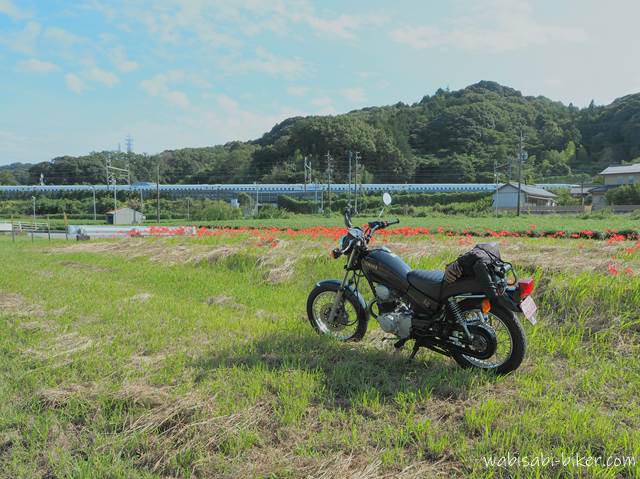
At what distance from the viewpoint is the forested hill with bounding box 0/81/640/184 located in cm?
9150

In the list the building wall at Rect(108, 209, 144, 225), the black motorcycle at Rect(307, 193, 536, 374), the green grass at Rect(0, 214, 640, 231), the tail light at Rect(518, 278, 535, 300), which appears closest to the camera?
the tail light at Rect(518, 278, 535, 300)

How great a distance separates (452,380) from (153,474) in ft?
7.33

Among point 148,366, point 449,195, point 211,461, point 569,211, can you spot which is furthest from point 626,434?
point 449,195

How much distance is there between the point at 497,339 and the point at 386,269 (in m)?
1.12

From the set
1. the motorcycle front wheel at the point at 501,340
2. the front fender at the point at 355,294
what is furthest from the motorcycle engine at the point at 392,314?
the motorcycle front wheel at the point at 501,340

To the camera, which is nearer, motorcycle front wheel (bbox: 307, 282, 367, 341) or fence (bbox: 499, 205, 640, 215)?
motorcycle front wheel (bbox: 307, 282, 367, 341)

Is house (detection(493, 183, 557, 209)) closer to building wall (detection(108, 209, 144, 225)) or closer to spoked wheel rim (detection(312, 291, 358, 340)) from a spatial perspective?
building wall (detection(108, 209, 144, 225))

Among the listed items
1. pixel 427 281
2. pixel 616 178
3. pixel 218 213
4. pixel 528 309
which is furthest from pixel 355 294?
pixel 616 178

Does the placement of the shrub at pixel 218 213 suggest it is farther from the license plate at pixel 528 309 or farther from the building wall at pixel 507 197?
the license plate at pixel 528 309

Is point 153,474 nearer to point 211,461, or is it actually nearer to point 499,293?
point 211,461

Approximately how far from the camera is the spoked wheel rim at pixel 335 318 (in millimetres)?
4492

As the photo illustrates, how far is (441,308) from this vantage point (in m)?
3.60

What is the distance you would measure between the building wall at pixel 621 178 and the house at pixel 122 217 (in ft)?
227

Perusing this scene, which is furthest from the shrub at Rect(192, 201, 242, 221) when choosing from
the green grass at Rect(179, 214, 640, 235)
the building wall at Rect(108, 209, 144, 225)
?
the green grass at Rect(179, 214, 640, 235)
